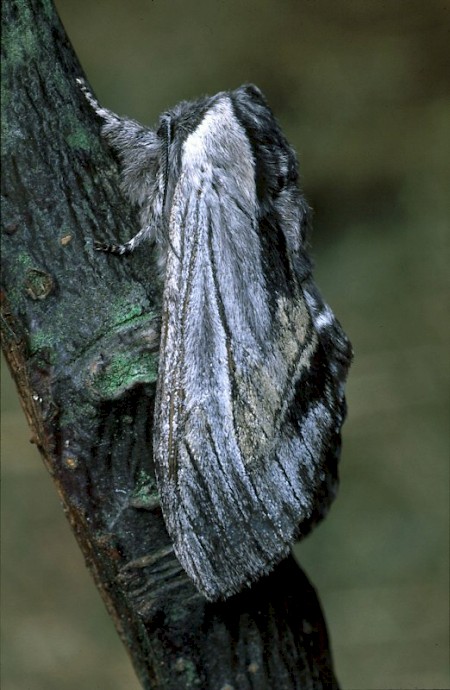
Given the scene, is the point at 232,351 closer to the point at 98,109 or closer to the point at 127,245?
the point at 127,245

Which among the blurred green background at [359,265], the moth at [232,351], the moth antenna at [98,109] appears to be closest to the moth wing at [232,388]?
the moth at [232,351]

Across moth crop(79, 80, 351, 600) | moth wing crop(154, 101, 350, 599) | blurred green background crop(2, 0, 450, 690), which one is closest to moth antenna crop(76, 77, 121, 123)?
moth crop(79, 80, 351, 600)

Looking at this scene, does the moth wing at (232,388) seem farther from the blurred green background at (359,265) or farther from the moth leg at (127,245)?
the blurred green background at (359,265)

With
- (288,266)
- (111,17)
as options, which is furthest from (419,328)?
(288,266)

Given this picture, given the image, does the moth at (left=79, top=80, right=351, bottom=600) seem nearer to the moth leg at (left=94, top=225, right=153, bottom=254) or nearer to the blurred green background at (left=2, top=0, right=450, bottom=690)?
the moth leg at (left=94, top=225, right=153, bottom=254)

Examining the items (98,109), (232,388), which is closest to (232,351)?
(232,388)

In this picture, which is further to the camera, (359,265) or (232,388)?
(359,265)
